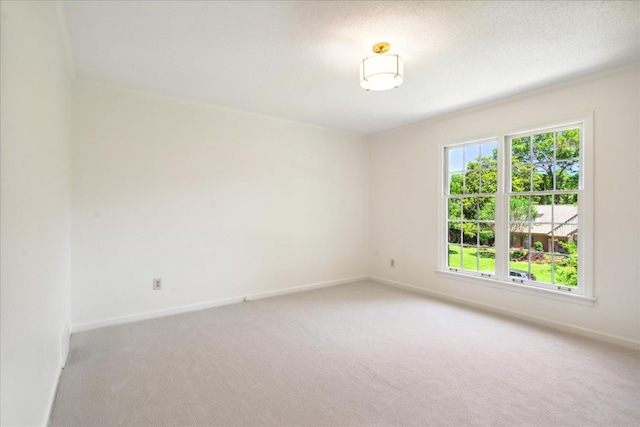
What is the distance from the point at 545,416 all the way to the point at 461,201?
9.38 feet

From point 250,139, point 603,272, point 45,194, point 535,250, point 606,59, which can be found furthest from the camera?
point 250,139

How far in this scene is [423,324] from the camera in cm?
341

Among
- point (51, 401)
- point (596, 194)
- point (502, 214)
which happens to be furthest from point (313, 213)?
point (51, 401)

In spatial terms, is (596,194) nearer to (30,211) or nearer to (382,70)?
(382,70)

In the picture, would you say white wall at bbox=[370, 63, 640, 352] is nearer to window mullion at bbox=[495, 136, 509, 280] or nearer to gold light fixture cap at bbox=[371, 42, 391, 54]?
window mullion at bbox=[495, 136, 509, 280]

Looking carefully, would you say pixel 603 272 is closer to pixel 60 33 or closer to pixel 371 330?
pixel 371 330

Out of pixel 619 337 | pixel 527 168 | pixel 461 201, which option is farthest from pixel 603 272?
pixel 461 201

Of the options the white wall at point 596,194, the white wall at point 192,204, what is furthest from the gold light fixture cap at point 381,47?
the white wall at point 192,204

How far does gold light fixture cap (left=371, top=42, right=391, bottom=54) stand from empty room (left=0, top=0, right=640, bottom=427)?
0.06 metres

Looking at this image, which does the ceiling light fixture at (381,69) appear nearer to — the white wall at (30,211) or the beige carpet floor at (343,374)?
A: the white wall at (30,211)

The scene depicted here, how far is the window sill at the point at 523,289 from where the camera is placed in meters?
3.17

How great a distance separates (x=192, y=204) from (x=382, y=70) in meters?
2.64

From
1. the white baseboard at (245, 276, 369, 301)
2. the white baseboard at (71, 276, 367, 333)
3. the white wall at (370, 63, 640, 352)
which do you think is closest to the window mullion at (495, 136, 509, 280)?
the white wall at (370, 63, 640, 352)

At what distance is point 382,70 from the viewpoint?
2.46m
